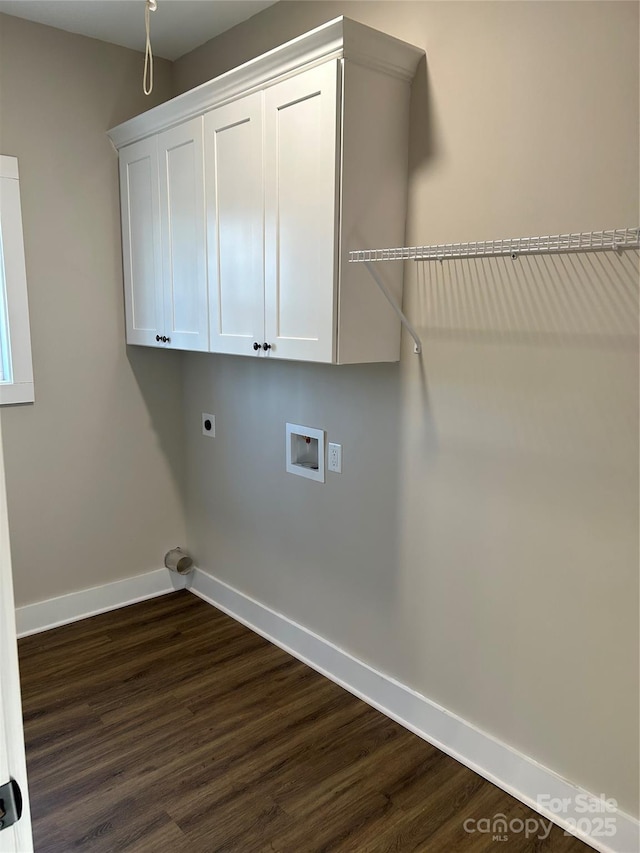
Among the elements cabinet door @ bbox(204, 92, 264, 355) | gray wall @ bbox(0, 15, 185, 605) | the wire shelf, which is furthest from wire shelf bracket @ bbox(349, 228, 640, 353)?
gray wall @ bbox(0, 15, 185, 605)

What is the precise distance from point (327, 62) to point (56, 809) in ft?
8.12

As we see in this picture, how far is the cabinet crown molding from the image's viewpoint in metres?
1.91

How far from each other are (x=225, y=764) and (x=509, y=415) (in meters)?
1.52

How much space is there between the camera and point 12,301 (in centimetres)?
283

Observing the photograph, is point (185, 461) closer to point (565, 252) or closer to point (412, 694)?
point (412, 694)

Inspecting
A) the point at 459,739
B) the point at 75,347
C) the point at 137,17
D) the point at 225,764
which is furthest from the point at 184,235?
the point at 459,739

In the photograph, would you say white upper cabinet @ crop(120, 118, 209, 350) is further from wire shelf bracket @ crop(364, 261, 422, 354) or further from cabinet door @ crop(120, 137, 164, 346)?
wire shelf bracket @ crop(364, 261, 422, 354)

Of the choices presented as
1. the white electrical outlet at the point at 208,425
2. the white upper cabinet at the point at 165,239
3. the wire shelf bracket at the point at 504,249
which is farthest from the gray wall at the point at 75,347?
the wire shelf bracket at the point at 504,249

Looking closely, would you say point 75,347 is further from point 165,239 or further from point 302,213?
point 302,213

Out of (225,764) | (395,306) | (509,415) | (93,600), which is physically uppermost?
(395,306)

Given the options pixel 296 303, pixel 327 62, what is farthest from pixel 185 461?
pixel 327 62

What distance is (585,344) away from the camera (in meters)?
1.75

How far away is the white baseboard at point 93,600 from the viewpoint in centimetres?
308

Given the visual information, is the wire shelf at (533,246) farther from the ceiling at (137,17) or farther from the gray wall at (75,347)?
the gray wall at (75,347)
